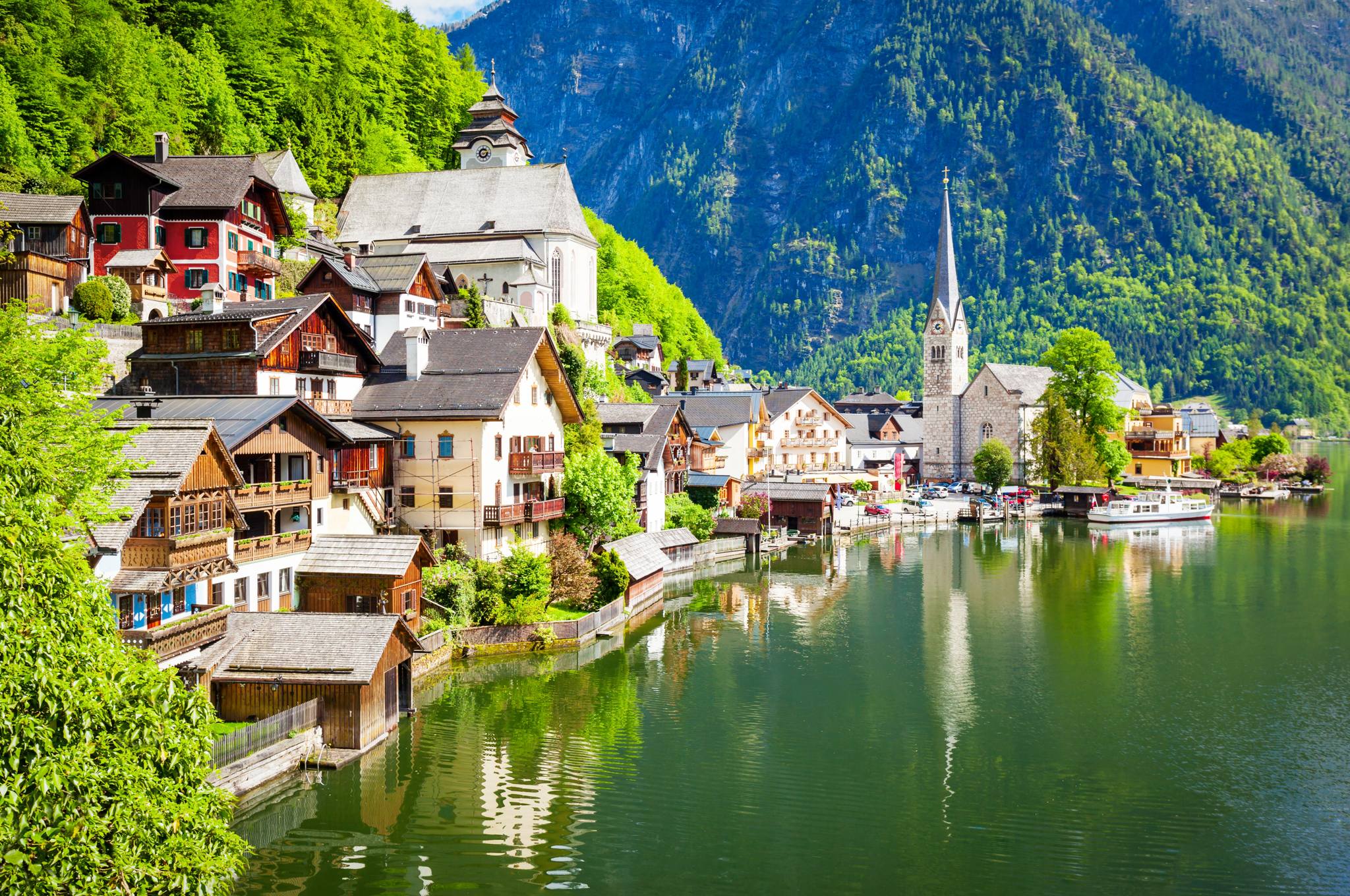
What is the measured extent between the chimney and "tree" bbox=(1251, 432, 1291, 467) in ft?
370

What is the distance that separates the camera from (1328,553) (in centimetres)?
7019

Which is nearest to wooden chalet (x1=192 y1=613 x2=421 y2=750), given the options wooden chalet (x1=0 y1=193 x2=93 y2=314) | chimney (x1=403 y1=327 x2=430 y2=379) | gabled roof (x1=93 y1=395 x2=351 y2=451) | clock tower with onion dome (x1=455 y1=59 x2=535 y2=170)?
gabled roof (x1=93 y1=395 x2=351 y2=451)

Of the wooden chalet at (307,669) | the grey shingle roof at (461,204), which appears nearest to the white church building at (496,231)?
the grey shingle roof at (461,204)

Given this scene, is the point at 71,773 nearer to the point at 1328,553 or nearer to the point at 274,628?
the point at 274,628

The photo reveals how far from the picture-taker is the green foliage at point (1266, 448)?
130000 mm

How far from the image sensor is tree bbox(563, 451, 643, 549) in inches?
1916

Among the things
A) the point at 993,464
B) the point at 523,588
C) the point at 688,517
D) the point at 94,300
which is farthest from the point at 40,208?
the point at 993,464

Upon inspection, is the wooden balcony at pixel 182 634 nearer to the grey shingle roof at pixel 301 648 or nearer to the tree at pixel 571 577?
the grey shingle roof at pixel 301 648

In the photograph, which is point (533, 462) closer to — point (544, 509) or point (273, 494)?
point (544, 509)

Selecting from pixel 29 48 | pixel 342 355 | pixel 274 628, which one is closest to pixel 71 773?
pixel 274 628

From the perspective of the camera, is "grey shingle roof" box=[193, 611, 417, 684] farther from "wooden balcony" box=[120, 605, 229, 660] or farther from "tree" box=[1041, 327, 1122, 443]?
"tree" box=[1041, 327, 1122, 443]

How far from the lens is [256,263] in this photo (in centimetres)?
5350

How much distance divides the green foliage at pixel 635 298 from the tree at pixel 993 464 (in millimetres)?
31209

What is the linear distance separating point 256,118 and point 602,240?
4033 centimetres
